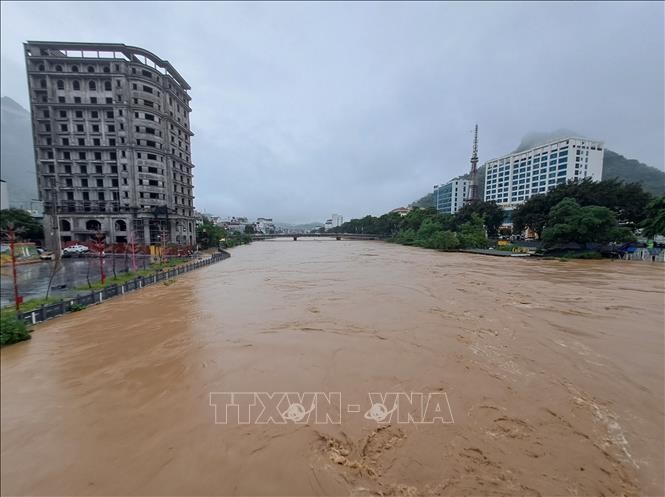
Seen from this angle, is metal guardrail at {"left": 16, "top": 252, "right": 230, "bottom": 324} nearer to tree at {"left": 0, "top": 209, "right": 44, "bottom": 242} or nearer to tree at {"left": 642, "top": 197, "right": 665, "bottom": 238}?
tree at {"left": 0, "top": 209, "right": 44, "bottom": 242}

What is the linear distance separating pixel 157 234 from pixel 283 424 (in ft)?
132

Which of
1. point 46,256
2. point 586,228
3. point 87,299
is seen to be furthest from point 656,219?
point 46,256

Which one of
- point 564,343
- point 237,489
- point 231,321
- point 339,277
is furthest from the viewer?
point 339,277

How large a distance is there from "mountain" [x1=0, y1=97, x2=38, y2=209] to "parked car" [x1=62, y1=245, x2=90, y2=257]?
31053 mm

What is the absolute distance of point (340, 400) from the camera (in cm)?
543

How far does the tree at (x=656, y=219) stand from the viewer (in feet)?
84.3

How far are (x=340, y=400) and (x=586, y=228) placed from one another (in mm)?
36468

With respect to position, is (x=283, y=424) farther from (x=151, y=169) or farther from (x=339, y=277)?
(x=151, y=169)

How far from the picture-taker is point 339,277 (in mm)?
20062

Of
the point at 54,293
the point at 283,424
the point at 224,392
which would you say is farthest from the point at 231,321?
the point at 54,293

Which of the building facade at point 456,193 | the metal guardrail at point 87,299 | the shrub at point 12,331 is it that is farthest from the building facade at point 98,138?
the building facade at point 456,193


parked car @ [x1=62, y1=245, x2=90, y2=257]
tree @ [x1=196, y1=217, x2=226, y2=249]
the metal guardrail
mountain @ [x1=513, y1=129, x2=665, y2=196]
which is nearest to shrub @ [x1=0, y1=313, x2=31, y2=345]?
the metal guardrail

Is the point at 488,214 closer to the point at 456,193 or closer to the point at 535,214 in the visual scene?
the point at 535,214

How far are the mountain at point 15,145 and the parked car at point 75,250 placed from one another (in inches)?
1223
